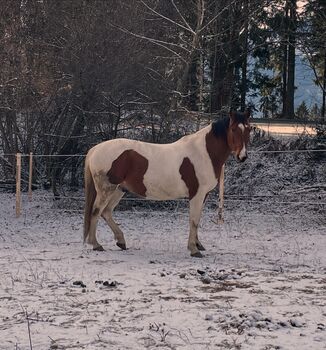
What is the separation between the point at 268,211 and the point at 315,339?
9737 millimetres

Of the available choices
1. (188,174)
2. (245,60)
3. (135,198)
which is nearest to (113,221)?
(188,174)

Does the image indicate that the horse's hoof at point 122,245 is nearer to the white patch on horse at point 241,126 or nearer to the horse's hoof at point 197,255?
the horse's hoof at point 197,255

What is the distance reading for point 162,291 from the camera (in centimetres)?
572

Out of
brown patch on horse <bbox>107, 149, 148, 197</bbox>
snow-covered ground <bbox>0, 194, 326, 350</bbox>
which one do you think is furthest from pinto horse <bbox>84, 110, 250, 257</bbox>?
snow-covered ground <bbox>0, 194, 326, 350</bbox>

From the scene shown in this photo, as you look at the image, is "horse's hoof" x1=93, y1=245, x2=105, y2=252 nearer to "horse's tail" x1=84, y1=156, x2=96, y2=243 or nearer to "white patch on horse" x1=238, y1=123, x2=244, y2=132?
"horse's tail" x1=84, y1=156, x2=96, y2=243

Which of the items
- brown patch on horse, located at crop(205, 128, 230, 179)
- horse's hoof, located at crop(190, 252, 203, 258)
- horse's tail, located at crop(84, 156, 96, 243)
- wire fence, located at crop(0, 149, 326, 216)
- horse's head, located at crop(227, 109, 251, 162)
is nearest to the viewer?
horse's hoof, located at crop(190, 252, 203, 258)

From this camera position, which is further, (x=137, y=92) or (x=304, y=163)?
(x=304, y=163)

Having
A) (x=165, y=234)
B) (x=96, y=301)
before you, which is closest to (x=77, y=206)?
(x=165, y=234)

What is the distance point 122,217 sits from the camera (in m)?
12.5

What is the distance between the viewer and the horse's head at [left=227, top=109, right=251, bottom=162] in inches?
311

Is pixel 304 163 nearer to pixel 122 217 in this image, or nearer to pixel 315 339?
pixel 122 217

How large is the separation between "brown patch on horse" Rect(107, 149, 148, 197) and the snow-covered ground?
0.96 meters

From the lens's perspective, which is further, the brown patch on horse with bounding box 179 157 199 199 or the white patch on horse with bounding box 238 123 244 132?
the brown patch on horse with bounding box 179 157 199 199

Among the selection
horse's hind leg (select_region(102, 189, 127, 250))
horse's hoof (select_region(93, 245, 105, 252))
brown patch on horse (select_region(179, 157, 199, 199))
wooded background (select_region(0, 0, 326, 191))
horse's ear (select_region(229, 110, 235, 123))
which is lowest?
horse's hoof (select_region(93, 245, 105, 252))
